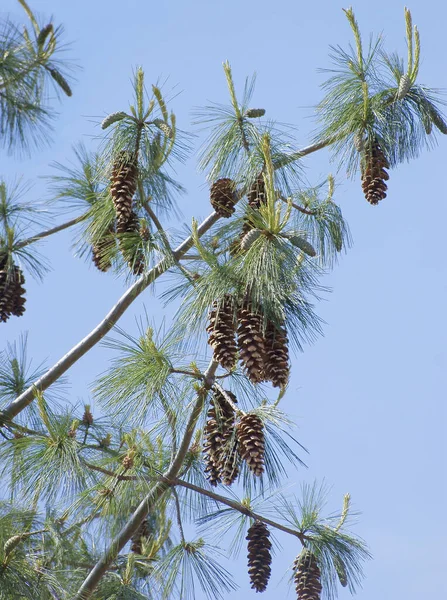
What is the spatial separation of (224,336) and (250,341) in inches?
4.5

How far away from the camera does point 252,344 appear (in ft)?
10.3

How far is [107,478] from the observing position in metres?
3.80

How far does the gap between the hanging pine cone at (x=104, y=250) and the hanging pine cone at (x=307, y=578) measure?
1.21m

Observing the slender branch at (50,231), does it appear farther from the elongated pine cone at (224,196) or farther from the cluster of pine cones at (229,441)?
the cluster of pine cones at (229,441)

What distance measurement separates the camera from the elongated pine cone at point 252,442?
331 centimetres

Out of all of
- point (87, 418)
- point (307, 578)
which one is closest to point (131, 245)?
point (87, 418)

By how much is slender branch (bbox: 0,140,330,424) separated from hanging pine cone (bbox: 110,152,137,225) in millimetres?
214

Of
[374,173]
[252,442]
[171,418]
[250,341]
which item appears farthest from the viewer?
[374,173]

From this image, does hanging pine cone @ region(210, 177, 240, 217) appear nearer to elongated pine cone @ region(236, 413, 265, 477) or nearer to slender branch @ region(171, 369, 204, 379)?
slender branch @ region(171, 369, 204, 379)

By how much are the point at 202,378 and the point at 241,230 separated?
49 centimetres

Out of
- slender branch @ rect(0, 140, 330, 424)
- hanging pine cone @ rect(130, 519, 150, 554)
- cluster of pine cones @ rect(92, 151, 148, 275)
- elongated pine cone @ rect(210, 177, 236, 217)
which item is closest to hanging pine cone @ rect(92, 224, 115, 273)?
cluster of pine cones @ rect(92, 151, 148, 275)

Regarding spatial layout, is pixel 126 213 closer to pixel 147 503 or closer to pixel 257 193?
pixel 257 193

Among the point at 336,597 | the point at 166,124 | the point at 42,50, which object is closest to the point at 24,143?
the point at 42,50

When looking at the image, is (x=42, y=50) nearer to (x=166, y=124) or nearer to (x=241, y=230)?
(x=166, y=124)
